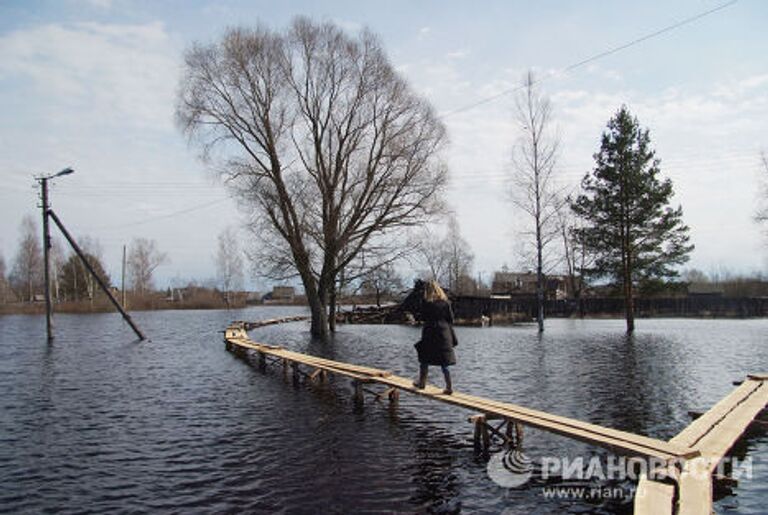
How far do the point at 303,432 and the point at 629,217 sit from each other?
33.5m

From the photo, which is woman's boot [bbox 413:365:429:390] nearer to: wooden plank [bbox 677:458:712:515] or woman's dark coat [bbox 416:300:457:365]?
woman's dark coat [bbox 416:300:457:365]

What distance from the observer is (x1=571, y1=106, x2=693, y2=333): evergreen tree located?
39.9m

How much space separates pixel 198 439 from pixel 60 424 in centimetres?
370

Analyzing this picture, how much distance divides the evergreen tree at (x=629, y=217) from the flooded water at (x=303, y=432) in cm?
1579

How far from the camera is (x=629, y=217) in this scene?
39906 mm

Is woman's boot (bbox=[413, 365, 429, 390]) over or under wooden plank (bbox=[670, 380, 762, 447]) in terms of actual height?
over

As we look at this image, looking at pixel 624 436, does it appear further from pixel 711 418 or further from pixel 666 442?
pixel 711 418

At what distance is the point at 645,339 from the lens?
31.3 metres

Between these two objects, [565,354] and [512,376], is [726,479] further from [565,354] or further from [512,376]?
[565,354]

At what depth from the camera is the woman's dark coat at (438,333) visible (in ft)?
39.3

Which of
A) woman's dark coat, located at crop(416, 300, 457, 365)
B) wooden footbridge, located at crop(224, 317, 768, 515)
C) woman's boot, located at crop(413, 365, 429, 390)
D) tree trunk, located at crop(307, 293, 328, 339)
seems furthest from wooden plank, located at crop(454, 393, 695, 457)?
tree trunk, located at crop(307, 293, 328, 339)

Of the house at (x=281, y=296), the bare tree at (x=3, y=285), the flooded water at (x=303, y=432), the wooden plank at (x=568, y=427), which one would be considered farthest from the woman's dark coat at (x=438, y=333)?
the house at (x=281, y=296)

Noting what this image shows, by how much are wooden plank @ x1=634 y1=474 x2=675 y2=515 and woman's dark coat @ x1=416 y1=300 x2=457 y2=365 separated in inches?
203

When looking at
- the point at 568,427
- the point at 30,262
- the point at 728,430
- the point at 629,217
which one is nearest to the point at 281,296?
the point at 30,262
